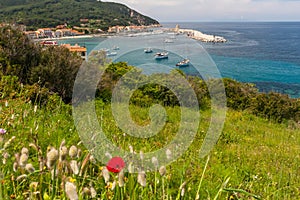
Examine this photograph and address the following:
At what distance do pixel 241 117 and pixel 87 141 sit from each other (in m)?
8.61

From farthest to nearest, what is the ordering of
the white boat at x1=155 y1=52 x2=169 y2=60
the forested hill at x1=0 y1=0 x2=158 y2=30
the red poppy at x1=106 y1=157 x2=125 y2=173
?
1. the forested hill at x1=0 y1=0 x2=158 y2=30
2. the white boat at x1=155 y1=52 x2=169 y2=60
3. the red poppy at x1=106 y1=157 x2=125 y2=173

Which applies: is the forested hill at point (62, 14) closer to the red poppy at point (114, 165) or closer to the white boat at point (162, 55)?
the white boat at point (162, 55)

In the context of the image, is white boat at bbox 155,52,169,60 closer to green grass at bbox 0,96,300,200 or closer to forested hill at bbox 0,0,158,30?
green grass at bbox 0,96,300,200

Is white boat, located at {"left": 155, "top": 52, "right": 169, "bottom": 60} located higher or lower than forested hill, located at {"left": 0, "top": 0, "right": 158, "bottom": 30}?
lower

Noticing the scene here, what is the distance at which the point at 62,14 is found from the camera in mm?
122250

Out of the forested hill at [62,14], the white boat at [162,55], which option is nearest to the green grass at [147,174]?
the white boat at [162,55]

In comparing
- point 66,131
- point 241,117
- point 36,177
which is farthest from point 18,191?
point 241,117

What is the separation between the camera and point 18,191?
1.67 m

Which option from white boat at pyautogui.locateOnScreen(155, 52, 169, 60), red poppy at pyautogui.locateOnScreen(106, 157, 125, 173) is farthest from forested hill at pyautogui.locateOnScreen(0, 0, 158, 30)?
red poppy at pyautogui.locateOnScreen(106, 157, 125, 173)

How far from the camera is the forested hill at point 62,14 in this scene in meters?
102

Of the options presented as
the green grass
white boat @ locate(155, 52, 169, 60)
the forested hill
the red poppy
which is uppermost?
the forested hill

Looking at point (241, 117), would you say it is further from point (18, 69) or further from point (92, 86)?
point (18, 69)

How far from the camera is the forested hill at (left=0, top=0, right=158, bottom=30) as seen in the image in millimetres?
102375

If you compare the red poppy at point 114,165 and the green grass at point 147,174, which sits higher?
the red poppy at point 114,165
